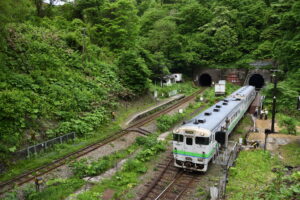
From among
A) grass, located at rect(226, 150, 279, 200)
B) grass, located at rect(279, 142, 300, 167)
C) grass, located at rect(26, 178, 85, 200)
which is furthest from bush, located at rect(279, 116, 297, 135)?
grass, located at rect(26, 178, 85, 200)

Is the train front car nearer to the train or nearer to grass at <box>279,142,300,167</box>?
the train

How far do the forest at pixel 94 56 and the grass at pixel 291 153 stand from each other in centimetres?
332

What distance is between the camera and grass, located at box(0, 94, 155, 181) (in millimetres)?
13302

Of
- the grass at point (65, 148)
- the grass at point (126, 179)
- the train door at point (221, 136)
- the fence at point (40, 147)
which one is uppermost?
the train door at point (221, 136)

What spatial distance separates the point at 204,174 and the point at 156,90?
75.7 feet

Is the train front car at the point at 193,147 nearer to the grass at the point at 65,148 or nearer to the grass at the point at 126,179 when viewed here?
the grass at the point at 126,179

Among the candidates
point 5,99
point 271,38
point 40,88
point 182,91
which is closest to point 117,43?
point 182,91

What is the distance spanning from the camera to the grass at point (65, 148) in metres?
13.3

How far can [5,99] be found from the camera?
15031mm

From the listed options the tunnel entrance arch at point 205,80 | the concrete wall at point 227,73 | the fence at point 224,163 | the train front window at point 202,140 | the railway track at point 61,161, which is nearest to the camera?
the fence at point 224,163

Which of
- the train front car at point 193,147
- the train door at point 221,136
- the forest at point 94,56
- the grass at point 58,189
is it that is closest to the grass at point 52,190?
the grass at point 58,189

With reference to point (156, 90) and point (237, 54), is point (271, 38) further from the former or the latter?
point (156, 90)

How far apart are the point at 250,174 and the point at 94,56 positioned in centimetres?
2374

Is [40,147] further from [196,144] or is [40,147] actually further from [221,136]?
[221,136]
